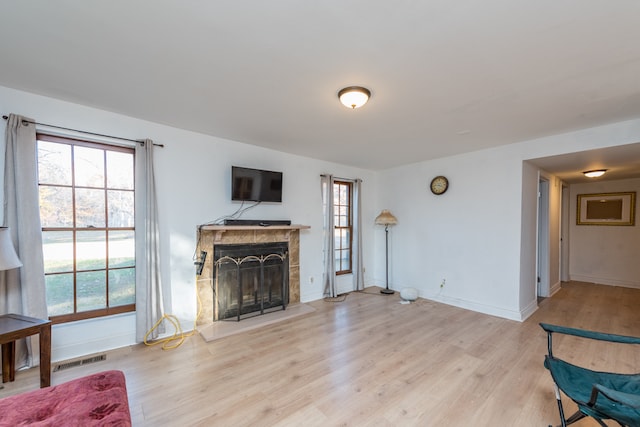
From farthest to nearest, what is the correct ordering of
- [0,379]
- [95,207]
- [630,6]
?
[95,207] → [0,379] → [630,6]

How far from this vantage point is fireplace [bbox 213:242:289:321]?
3.55m

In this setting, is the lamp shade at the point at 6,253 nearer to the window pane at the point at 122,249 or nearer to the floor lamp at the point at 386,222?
the window pane at the point at 122,249

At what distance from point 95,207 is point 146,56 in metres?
1.88

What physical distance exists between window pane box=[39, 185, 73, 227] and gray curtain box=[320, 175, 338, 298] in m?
3.41

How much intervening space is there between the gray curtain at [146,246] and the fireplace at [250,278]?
2.38 feet

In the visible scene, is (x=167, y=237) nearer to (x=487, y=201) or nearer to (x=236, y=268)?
(x=236, y=268)

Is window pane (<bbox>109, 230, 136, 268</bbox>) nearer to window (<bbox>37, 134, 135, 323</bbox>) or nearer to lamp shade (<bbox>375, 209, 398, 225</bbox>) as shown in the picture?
window (<bbox>37, 134, 135, 323</bbox>)

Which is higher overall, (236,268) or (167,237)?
(167,237)

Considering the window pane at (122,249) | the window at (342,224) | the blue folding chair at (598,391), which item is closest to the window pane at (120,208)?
the window pane at (122,249)

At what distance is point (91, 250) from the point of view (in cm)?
279

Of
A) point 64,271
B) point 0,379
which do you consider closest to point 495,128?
point 64,271

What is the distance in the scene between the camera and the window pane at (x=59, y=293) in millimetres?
2584

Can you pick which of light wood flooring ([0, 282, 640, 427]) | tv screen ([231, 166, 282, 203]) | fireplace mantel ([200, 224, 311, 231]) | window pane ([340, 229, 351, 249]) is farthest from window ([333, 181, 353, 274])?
light wood flooring ([0, 282, 640, 427])

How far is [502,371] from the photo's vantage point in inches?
95.8
